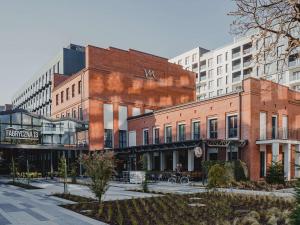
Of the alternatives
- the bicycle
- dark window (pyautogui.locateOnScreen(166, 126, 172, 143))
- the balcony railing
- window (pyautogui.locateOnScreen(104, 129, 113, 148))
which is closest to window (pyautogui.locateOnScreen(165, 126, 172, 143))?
dark window (pyautogui.locateOnScreen(166, 126, 172, 143))

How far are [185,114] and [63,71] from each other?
28.2 m

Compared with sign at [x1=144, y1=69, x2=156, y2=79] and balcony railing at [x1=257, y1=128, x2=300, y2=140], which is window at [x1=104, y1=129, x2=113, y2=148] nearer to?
sign at [x1=144, y1=69, x2=156, y2=79]

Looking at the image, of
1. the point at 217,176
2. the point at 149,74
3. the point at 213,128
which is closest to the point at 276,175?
the point at 213,128

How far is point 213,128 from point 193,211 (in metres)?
20.8

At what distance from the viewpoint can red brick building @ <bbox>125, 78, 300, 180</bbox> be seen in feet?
94.2

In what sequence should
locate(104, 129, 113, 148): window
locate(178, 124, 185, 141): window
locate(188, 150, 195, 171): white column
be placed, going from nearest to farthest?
locate(188, 150, 195, 171): white column
locate(178, 124, 185, 141): window
locate(104, 129, 113, 148): window

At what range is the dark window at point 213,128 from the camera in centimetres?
3212

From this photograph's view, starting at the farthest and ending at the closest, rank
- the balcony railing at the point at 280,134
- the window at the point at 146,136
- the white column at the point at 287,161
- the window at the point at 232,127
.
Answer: the window at the point at 146,136
the balcony railing at the point at 280,134
the window at the point at 232,127
the white column at the point at 287,161

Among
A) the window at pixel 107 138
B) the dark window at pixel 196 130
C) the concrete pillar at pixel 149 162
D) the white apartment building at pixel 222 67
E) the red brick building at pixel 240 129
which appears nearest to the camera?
the red brick building at pixel 240 129

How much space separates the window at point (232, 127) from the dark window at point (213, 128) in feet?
5.21

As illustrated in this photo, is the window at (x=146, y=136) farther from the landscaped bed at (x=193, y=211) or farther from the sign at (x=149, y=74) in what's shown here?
the landscaped bed at (x=193, y=211)

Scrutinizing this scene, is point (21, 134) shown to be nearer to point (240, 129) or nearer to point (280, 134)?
point (240, 129)

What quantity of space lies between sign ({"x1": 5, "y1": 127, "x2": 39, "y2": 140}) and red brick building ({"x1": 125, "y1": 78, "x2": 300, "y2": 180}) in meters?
9.36

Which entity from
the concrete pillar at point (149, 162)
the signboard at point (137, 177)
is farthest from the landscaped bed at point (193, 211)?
the concrete pillar at point (149, 162)
